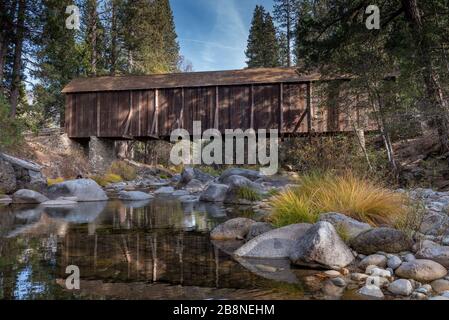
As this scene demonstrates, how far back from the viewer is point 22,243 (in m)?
4.46

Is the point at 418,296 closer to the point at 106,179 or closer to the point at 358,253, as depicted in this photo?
the point at 358,253

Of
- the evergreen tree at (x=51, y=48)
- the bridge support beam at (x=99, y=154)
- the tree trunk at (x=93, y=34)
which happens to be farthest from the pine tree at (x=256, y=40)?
the evergreen tree at (x=51, y=48)

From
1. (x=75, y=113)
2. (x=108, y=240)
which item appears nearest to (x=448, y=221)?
(x=108, y=240)

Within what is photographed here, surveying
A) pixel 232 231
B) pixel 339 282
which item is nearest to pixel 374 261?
pixel 339 282

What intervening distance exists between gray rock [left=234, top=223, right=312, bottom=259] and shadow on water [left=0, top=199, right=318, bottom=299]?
0.21 metres

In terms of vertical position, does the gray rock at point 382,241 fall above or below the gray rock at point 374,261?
above

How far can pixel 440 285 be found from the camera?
2.79 meters

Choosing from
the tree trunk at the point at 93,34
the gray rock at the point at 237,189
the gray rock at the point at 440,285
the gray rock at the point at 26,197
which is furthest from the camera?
the tree trunk at the point at 93,34

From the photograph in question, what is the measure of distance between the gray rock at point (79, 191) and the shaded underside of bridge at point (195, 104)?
327 inches

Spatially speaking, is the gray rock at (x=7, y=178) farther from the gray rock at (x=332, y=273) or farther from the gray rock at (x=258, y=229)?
the gray rock at (x=332, y=273)

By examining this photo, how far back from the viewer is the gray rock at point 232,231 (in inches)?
194

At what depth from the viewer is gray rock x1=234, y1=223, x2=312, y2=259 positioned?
3932mm

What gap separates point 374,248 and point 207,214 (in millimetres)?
4037
